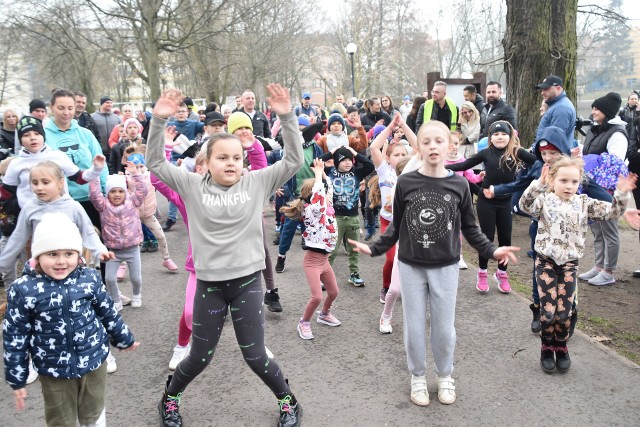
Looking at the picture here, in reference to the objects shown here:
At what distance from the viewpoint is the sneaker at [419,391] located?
373 cm

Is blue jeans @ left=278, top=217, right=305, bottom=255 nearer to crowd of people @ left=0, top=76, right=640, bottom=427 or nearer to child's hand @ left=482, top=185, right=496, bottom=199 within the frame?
crowd of people @ left=0, top=76, right=640, bottom=427

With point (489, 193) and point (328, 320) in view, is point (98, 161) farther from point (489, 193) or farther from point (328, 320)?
point (489, 193)

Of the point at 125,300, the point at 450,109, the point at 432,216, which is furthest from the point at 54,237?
the point at 450,109

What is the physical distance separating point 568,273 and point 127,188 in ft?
→ 14.7

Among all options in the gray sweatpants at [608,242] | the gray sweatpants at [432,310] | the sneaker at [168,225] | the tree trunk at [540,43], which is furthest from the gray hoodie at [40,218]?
the tree trunk at [540,43]

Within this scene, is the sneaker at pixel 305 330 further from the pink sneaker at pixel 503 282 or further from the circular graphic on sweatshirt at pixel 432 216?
the pink sneaker at pixel 503 282

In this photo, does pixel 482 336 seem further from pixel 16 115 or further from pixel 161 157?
pixel 16 115

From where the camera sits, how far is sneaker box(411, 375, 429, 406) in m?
3.73

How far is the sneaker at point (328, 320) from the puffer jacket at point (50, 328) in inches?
102

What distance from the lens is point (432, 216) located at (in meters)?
3.62

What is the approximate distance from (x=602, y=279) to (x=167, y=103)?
551cm

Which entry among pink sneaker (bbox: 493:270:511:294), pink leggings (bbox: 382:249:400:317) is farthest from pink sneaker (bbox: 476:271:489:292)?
pink leggings (bbox: 382:249:400:317)

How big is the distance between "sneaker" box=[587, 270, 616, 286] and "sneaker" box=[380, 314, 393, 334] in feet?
9.42

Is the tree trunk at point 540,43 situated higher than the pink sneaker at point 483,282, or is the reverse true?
the tree trunk at point 540,43
